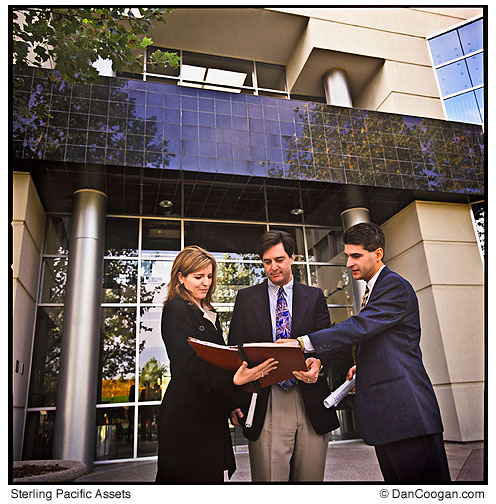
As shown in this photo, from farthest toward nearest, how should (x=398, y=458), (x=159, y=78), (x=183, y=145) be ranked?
(x=159, y=78), (x=183, y=145), (x=398, y=458)

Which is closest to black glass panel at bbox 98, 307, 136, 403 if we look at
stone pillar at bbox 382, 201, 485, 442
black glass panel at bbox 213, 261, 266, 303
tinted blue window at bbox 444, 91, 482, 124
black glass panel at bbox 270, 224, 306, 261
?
black glass panel at bbox 213, 261, 266, 303

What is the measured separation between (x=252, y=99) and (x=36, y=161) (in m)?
3.02

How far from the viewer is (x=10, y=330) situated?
13.1ft

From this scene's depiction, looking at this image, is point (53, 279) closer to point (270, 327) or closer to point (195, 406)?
point (195, 406)

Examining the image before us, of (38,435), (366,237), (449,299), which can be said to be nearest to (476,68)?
(449,299)

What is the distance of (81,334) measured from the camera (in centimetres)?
541

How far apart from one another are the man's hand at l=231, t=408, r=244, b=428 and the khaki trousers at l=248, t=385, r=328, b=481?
21 cm

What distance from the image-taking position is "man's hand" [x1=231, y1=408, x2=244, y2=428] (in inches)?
141

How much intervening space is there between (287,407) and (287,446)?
1.01ft

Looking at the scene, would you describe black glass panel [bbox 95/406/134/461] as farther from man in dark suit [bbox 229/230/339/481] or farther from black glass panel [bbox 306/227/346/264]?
black glass panel [bbox 306/227/346/264]

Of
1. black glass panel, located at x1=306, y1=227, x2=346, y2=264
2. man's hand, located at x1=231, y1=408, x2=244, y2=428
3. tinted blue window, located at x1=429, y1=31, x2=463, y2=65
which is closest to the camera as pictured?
man's hand, located at x1=231, y1=408, x2=244, y2=428

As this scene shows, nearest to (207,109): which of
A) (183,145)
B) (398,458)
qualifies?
(183,145)
